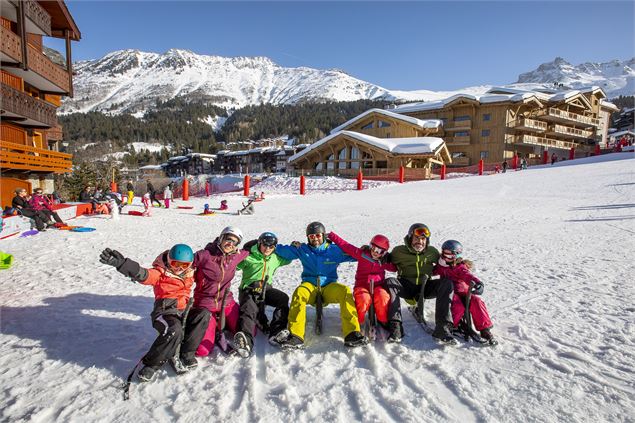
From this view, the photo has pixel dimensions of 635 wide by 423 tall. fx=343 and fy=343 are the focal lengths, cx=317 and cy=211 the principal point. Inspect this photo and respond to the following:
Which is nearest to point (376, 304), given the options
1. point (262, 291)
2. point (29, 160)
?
point (262, 291)

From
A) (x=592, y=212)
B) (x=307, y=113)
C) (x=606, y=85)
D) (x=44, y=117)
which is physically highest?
(x=606, y=85)

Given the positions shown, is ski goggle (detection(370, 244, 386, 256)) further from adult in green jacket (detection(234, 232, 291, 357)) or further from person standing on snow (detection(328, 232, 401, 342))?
adult in green jacket (detection(234, 232, 291, 357))

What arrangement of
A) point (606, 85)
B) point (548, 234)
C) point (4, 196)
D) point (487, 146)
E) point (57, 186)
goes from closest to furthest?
point (548, 234)
point (4, 196)
point (57, 186)
point (487, 146)
point (606, 85)

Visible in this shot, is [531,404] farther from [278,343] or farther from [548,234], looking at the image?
[548,234]

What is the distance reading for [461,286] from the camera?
11.4 feet

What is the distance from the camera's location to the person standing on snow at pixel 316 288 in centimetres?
334

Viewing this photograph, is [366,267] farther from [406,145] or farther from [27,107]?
[406,145]

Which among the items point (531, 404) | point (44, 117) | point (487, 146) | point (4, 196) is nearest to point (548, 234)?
point (531, 404)

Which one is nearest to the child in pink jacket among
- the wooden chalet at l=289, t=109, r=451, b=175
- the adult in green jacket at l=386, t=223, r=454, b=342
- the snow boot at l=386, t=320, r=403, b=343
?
the adult in green jacket at l=386, t=223, r=454, b=342

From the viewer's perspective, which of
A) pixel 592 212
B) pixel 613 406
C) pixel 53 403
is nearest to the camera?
pixel 613 406

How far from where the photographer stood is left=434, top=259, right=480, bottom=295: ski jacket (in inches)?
137

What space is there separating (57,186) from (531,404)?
1724 inches

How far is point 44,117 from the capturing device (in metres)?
17.6

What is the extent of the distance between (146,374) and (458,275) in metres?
3.06
